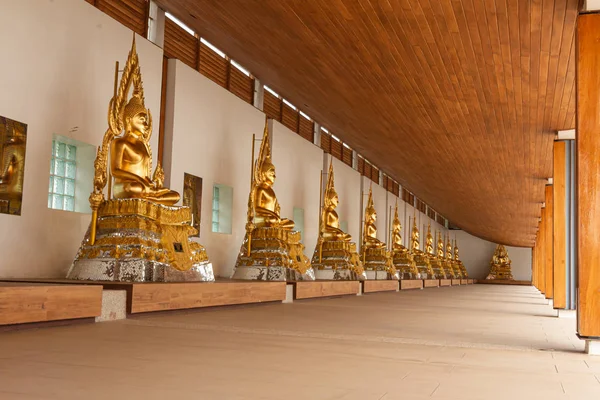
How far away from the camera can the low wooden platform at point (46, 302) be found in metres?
5.07

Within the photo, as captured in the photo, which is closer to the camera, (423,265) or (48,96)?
(48,96)

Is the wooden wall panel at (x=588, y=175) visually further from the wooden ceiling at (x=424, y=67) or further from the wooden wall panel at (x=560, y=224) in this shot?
the wooden wall panel at (x=560, y=224)

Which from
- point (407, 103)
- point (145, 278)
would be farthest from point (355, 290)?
point (145, 278)

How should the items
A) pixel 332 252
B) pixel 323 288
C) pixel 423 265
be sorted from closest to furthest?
1. pixel 323 288
2. pixel 332 252
3. pixel 423 265

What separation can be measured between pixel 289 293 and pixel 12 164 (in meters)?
4.83

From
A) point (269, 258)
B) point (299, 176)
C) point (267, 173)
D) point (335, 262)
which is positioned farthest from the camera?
point (299, 176)

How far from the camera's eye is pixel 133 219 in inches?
320

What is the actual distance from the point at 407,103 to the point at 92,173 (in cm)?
502

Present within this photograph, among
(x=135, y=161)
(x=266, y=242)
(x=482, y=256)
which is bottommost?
(x=266, y=242)

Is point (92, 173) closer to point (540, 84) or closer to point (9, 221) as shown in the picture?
point (9, 221)

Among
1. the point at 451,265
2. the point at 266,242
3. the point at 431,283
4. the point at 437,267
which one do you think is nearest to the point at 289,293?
the point at 266,242

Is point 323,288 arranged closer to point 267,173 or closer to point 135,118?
point 267,173

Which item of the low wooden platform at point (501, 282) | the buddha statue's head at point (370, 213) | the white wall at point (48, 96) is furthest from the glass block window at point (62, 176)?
the low wooden platform at point (501, 282)

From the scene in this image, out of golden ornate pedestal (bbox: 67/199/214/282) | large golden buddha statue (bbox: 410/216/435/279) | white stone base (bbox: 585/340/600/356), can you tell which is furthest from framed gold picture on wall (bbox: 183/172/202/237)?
large golden buddha statue (bbox: 410/216/435/279)
